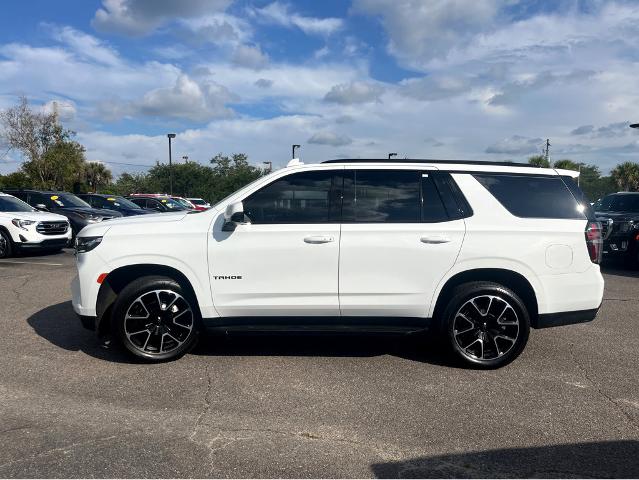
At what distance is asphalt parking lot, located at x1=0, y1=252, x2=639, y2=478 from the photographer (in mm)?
2990

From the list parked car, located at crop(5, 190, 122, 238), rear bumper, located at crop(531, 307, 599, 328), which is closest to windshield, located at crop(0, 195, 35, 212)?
parked car, located at crop(5, 190, 122, 238)

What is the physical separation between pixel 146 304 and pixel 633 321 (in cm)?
588

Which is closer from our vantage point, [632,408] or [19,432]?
[19,432]

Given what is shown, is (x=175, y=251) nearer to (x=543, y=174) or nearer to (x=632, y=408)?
(x=543, y=174)

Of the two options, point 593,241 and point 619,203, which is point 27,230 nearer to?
point 593,241

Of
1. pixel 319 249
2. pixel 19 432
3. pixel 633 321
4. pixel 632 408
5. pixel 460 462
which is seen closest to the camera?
pixel 460 462

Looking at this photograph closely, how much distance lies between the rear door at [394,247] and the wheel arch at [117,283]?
1.43 meters

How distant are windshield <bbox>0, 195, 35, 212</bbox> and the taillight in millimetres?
12663

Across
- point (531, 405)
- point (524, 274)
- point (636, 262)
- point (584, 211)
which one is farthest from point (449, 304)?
point (636, 262)

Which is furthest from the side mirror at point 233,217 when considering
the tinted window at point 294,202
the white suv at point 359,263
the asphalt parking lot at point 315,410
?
the asphalt parking lot at point 315,410

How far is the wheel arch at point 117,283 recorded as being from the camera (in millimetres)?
4555

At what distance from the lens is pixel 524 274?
4496 millimetres

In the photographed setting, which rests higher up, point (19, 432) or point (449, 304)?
point (449, 304)

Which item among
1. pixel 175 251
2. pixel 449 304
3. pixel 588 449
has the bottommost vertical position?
pixel 588 449
